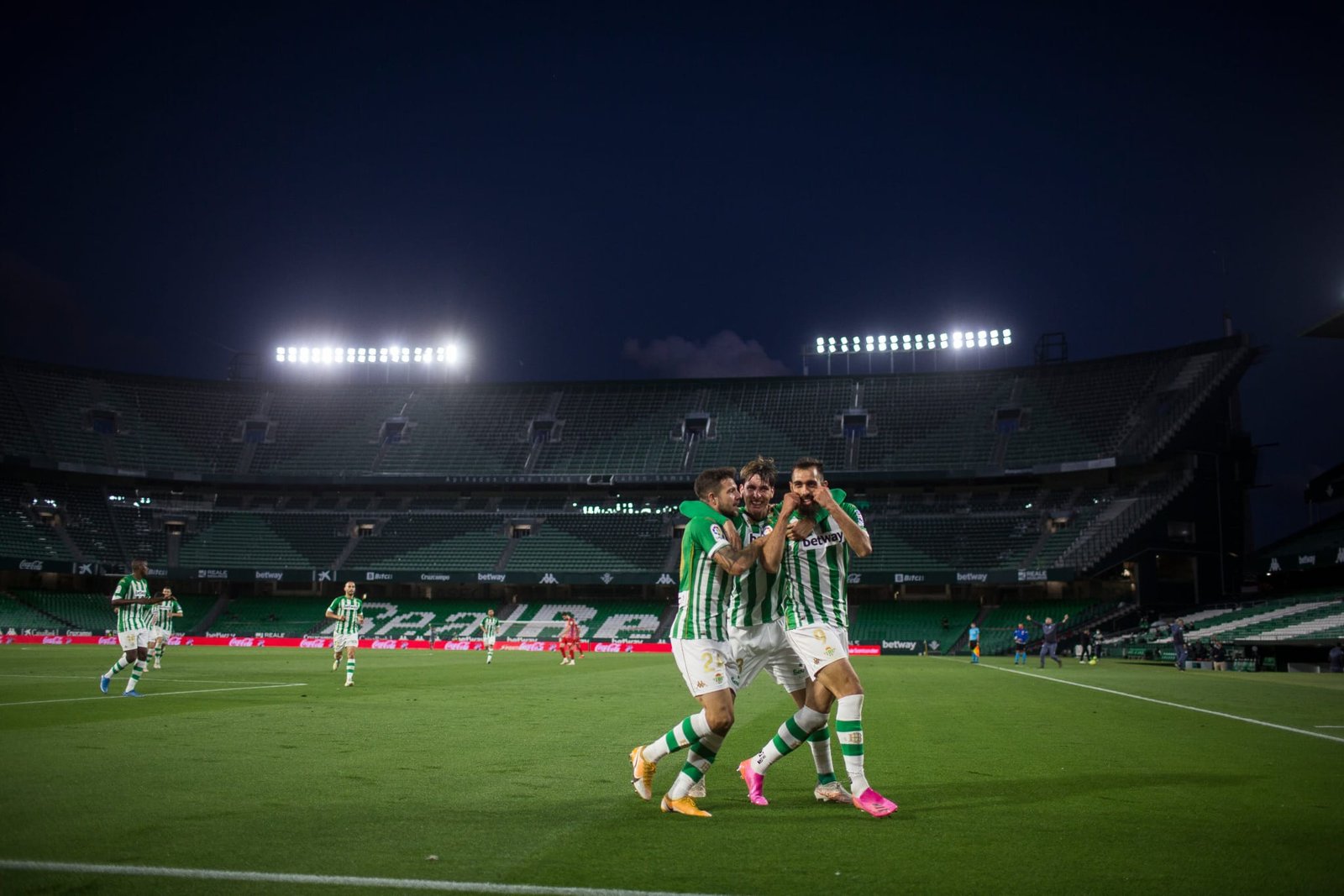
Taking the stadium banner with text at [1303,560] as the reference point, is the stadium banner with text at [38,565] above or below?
below

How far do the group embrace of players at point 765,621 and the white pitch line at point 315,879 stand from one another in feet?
7.56

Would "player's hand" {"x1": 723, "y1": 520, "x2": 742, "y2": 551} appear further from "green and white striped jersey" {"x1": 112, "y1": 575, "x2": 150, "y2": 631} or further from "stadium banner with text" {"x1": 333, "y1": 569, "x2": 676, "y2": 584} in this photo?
"stadium banner with text" {"x1": 333, "y1": 569, "x2": 676, "y2": 584}

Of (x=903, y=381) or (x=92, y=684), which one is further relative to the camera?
(x=903, y=381)

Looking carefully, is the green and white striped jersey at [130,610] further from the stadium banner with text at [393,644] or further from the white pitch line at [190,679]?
the stadium banner with text at [393,644]

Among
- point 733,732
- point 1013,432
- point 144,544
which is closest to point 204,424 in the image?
point 144,544

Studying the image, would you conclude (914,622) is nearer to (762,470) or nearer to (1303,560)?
(1303,560)

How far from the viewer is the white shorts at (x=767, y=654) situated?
7.83 metres

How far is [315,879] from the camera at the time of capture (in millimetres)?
5277

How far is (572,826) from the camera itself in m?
6.82

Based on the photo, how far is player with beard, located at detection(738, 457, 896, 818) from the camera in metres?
7.31

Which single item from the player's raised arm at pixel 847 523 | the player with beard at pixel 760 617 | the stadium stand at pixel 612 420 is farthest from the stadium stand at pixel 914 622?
the player's raised arm at pixel 847 523

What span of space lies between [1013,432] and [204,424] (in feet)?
190

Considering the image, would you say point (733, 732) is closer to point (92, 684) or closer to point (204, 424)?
point (92, 684)

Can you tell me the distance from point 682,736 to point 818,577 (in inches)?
65.2
